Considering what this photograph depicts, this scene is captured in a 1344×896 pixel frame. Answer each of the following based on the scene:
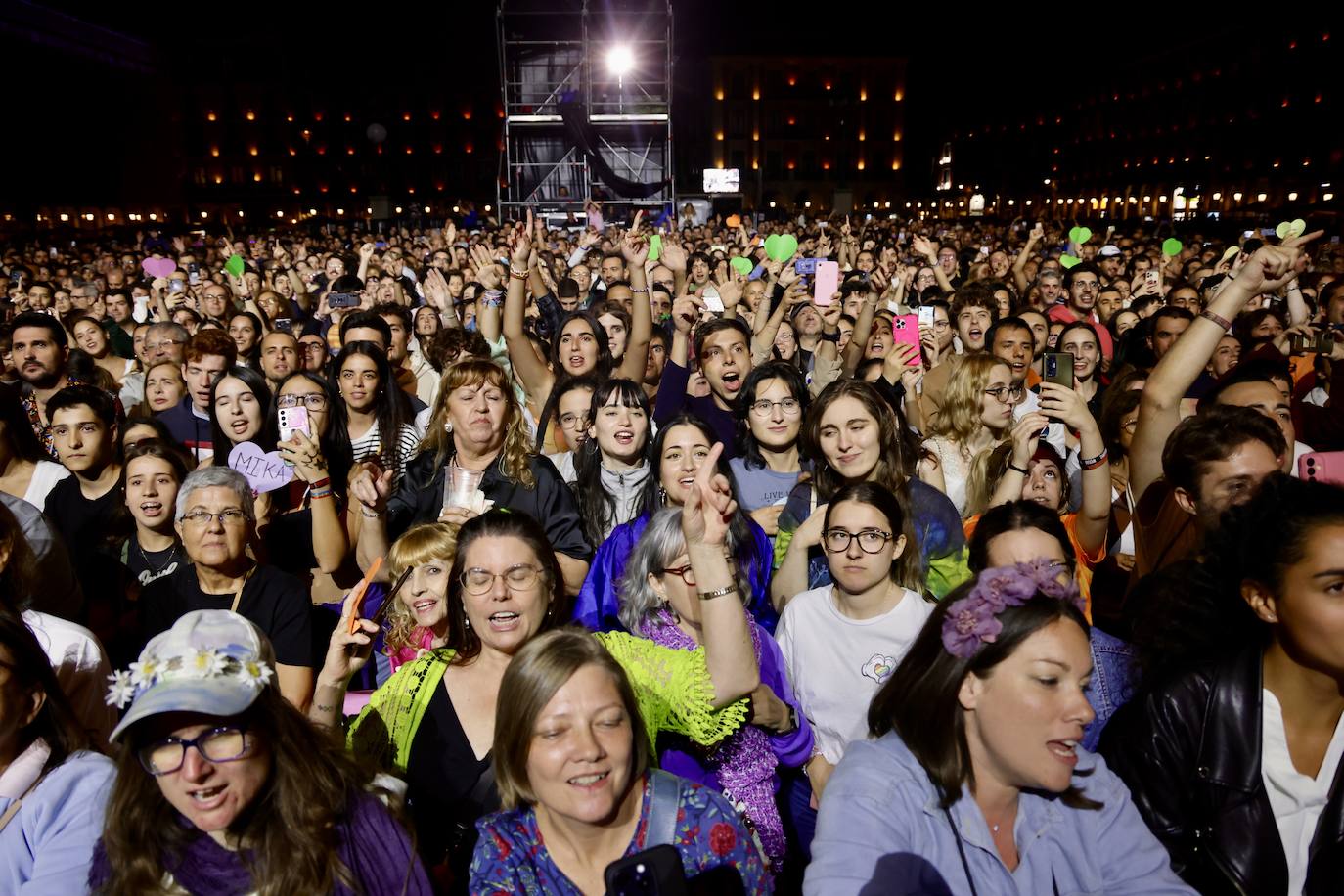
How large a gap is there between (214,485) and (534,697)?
1879 millimetres

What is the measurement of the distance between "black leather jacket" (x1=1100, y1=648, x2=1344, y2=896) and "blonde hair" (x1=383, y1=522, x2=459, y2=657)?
2.19m

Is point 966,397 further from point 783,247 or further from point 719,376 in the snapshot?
point 783,247

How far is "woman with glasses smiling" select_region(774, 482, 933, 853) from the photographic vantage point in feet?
9.64

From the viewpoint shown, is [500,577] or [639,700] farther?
[500,577]

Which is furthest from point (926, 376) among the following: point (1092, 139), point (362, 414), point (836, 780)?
point (1092, 139)

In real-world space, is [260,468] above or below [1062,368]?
below

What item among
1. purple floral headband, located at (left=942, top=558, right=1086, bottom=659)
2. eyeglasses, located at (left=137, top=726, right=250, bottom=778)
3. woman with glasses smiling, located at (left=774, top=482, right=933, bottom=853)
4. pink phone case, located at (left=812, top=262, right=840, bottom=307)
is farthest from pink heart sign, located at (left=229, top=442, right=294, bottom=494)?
pink phone case, located at (left=812, top=262, right=840, bottom=307)

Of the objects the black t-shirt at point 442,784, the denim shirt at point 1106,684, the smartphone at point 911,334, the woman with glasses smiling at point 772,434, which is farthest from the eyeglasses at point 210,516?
the smartphone at point 911,334

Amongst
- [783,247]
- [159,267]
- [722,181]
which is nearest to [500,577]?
[783,247]

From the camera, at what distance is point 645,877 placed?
4.11 feet

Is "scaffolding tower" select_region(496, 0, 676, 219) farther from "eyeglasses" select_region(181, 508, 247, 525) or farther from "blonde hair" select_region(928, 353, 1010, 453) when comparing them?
"eyeglasses" select_region(181, 508, 247, 525)

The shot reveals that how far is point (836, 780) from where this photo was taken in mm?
2016

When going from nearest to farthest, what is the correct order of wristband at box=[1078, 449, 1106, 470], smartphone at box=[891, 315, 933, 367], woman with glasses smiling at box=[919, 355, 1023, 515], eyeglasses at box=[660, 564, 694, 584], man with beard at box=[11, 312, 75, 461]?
1. eyeglasses at box=[660, 564, 694, 584]
2. wristband at box=[1078, 449, 1106, 470]
3. woman with glasses smiling at box=[919, 355, 1023, 515]
4. smartphone at box=[891, 315, 933, 367]
5. man with beard at box=[11, 312, 75, 461]

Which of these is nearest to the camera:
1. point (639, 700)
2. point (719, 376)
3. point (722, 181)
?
point (639, 700)
